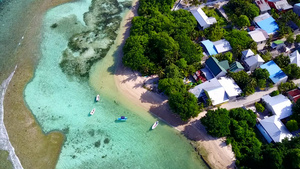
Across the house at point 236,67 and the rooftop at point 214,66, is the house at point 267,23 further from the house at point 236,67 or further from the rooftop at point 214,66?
the rooftop at point 214,66

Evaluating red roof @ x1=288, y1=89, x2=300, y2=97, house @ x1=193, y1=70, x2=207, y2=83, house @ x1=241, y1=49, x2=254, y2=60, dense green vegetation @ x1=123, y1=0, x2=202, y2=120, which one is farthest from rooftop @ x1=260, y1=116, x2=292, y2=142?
house @ x1=241, y1=49, x2=254, y2=60

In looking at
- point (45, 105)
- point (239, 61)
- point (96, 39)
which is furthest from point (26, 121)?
point (239, 61)

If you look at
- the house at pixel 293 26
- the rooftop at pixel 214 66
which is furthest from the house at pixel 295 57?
the rooftop at pixel 214 66

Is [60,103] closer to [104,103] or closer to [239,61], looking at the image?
[104,103]

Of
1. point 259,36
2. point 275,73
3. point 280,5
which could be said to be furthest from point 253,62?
point 280,5

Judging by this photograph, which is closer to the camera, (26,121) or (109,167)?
(109,167)

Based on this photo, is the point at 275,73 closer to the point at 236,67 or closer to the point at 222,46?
the point at 236,67
